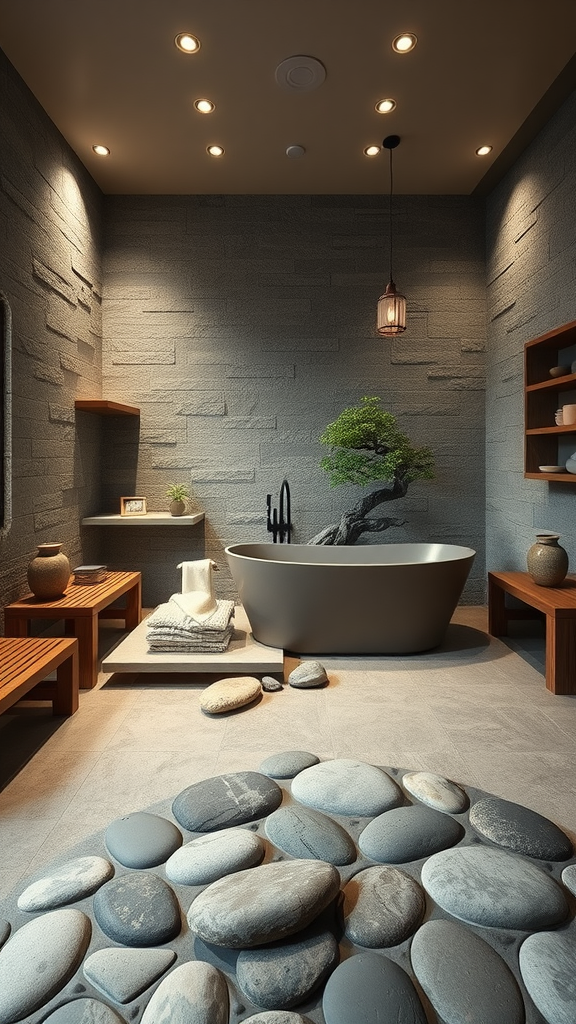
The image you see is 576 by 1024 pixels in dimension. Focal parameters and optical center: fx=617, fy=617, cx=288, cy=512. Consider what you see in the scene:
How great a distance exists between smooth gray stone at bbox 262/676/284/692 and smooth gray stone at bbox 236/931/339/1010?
5.54ft

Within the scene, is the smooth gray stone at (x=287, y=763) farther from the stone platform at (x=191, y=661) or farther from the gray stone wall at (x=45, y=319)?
the gray stone wall at (x=45, y=319)

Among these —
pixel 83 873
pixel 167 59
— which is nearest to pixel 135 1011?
pixel 83 873

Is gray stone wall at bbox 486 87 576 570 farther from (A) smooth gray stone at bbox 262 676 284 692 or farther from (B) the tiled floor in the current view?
(A) smooth gray stone at bbox 262 676 284 692

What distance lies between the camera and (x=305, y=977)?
3.85 ft

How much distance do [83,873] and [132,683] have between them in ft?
5.37

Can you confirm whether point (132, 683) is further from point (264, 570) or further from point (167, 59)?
point (167, 59)

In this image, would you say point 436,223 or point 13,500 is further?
point 436,223

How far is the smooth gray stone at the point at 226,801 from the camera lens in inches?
68.0

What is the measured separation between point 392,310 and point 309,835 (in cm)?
317

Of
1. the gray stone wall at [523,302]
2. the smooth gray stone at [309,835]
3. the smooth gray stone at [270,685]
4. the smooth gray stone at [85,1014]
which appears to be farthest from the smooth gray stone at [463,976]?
the gray stone wall at [523,302]

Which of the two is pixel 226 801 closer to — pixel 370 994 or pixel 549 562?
pixel 370 994

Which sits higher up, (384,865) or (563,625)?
(563,625)

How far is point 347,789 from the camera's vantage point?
1.87 m

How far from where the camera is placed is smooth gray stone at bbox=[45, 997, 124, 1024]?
1.08 meters
